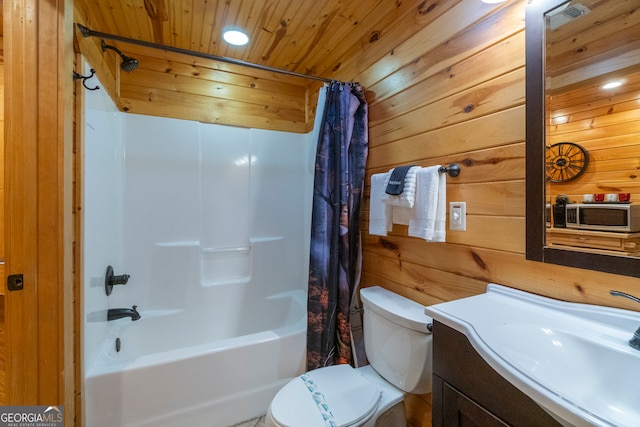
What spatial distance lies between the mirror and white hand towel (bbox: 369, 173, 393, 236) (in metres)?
0.60

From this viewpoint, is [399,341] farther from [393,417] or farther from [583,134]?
[583,134]

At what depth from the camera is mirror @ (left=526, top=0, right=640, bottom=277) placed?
75cm

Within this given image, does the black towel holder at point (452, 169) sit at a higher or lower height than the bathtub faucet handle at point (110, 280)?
higher

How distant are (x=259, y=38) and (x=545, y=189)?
1.88 m

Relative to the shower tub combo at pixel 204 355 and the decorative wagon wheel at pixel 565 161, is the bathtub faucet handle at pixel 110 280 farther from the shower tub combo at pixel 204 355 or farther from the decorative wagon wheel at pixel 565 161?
the decorative wagon wheel at pixel 565 161

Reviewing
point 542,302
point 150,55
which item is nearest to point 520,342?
point 542,302

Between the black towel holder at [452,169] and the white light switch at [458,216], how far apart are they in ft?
0.42

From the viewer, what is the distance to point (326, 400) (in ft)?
3.84

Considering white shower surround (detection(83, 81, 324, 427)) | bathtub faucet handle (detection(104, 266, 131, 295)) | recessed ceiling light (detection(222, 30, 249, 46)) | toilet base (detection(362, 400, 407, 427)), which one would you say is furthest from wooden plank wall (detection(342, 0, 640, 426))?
bathtub faucet handle (detection(104, 266, 131, 295))

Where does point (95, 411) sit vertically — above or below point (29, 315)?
below

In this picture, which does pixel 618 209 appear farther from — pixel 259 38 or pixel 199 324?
pixel 199 324

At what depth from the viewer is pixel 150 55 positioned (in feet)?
6.87

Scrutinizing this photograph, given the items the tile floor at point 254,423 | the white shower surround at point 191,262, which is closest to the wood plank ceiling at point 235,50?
the white shower surround at point 191,262

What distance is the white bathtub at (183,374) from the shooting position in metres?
1.35
